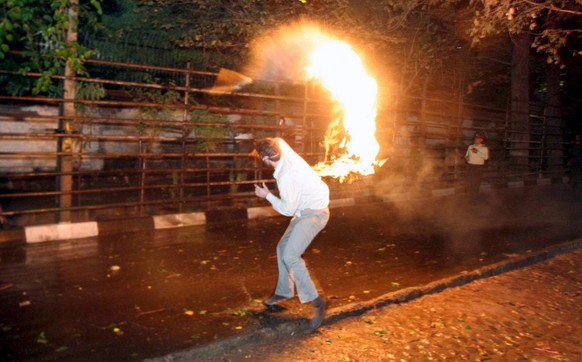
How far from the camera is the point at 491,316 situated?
5.73 meters

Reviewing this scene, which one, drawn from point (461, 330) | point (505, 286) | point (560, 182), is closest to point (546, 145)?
point (560, 182)

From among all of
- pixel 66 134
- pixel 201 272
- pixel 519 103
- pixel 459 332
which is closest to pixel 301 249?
pixel 459 332

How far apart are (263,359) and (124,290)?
2.40 m

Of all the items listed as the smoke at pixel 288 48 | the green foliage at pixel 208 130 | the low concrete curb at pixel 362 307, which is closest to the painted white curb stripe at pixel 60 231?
the green foliage at pixel 208 130

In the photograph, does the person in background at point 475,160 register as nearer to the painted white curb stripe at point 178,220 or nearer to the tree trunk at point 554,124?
the tree trunk at point 554,124

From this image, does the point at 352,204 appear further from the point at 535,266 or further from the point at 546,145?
the point at 546,145

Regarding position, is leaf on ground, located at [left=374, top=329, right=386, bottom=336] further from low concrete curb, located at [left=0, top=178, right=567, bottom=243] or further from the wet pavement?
low concrete curb, located at [left=0, top=178, right=567, bottom=243]

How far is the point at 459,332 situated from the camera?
17.3ft

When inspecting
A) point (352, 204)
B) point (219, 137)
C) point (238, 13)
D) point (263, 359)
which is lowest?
point (263, 359)

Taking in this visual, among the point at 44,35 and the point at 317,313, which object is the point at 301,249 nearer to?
the point at 317,313

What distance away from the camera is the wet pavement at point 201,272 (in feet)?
16.3

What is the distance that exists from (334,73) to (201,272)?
635cm

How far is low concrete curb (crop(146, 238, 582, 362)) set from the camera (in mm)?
4621

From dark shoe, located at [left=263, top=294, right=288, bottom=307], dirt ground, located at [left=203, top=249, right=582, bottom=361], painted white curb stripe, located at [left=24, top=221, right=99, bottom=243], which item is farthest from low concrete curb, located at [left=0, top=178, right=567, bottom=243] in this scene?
dirt ground, located at [left=203, top=249, right=582, bottom=361]
